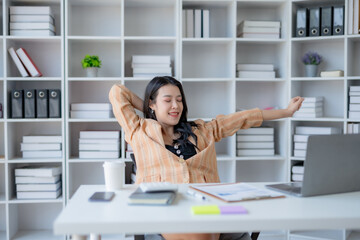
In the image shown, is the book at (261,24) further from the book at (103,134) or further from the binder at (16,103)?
the binder at (16,103)

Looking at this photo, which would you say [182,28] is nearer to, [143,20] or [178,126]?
[143,20]

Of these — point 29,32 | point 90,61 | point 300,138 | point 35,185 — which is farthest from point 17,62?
point 300,138

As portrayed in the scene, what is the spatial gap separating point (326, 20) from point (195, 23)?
1.04 m

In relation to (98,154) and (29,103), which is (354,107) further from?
(29,103)

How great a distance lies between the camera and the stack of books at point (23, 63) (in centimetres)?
304

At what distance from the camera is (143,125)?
7.27 ft

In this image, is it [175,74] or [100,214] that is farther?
[175,74]

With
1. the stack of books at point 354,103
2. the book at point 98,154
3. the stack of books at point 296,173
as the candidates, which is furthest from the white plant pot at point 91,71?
the stack of books at point 354,103

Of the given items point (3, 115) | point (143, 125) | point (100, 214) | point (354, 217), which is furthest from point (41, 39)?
point (354, 217)

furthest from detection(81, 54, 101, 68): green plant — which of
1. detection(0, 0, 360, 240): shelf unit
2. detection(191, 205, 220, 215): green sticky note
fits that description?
detection(191, 205, 220, 215): green sticky note

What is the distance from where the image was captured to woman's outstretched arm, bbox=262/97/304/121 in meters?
2.16

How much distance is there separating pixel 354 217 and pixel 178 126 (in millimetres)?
1293

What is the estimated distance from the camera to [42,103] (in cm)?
302

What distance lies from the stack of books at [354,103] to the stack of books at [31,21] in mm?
2437
